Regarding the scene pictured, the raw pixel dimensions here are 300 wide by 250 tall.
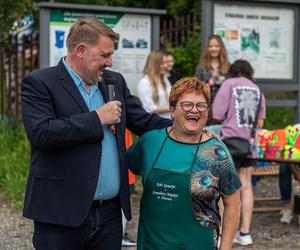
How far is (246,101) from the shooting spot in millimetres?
5730

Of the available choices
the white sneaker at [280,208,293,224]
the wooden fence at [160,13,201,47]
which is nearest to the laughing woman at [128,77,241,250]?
the white sneaker at [280,208,293,224]

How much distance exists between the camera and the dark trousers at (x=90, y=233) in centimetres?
298

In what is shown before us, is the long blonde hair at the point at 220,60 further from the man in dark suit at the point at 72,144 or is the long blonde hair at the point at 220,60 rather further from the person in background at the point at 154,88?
the man in dark suit at the point at 72,144

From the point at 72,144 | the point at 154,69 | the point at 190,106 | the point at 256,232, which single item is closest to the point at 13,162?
the point at 154,69

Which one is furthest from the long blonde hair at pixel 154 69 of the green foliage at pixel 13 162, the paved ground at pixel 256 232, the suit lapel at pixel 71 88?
the suit lapel at pixel 71 88

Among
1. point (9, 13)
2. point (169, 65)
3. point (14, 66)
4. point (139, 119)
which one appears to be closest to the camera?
point (139, 119)

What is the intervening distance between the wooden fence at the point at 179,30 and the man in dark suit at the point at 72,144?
784 centimetres

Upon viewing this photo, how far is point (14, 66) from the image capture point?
9.74m

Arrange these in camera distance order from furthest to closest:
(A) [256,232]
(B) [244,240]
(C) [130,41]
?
1. (C) [130,41]
2. (A) [256,232]
3. (B) [244,240]

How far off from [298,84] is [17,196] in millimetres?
3711

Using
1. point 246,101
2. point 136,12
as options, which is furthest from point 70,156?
point 136,12

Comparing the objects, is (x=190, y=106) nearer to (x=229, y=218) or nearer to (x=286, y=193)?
(x=229, y=218)

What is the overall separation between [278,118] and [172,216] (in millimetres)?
8343

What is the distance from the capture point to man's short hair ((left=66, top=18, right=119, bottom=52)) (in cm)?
296
